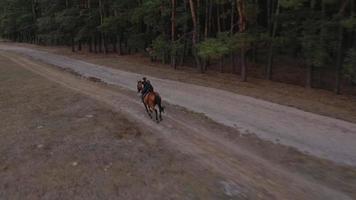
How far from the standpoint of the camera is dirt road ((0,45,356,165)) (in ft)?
37.2

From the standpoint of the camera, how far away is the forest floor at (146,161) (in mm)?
8109

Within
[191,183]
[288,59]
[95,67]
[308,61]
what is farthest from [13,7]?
[191,183]

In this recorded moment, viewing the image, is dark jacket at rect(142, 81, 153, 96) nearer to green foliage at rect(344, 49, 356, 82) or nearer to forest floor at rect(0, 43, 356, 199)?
forest floor at rect(0, 43, 356, 199)

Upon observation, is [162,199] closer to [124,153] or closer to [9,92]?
[124,153]

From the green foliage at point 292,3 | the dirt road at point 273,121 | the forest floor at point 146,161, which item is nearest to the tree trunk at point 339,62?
the green foliage at point 292,3

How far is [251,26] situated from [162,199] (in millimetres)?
22268

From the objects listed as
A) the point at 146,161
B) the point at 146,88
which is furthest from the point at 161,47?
the point at 146,161

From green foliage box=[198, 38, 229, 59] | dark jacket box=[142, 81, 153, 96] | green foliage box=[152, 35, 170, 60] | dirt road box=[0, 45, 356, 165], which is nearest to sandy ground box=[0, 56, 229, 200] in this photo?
dark jacket box=[142, 81, 153, 96]

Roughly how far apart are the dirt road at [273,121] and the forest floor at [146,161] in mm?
687

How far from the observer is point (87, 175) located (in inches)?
347

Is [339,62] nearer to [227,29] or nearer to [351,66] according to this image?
[351,66]

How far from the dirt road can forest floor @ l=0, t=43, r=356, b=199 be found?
0.69 metres

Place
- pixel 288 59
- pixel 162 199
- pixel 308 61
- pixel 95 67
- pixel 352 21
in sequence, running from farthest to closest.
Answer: pixel 288 59 → pixel 95 67 → pixel 308 61 → pixel 352 21 → pixel 162 199

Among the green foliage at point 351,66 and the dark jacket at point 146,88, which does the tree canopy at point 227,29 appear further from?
the dark jacket at point 146,88
